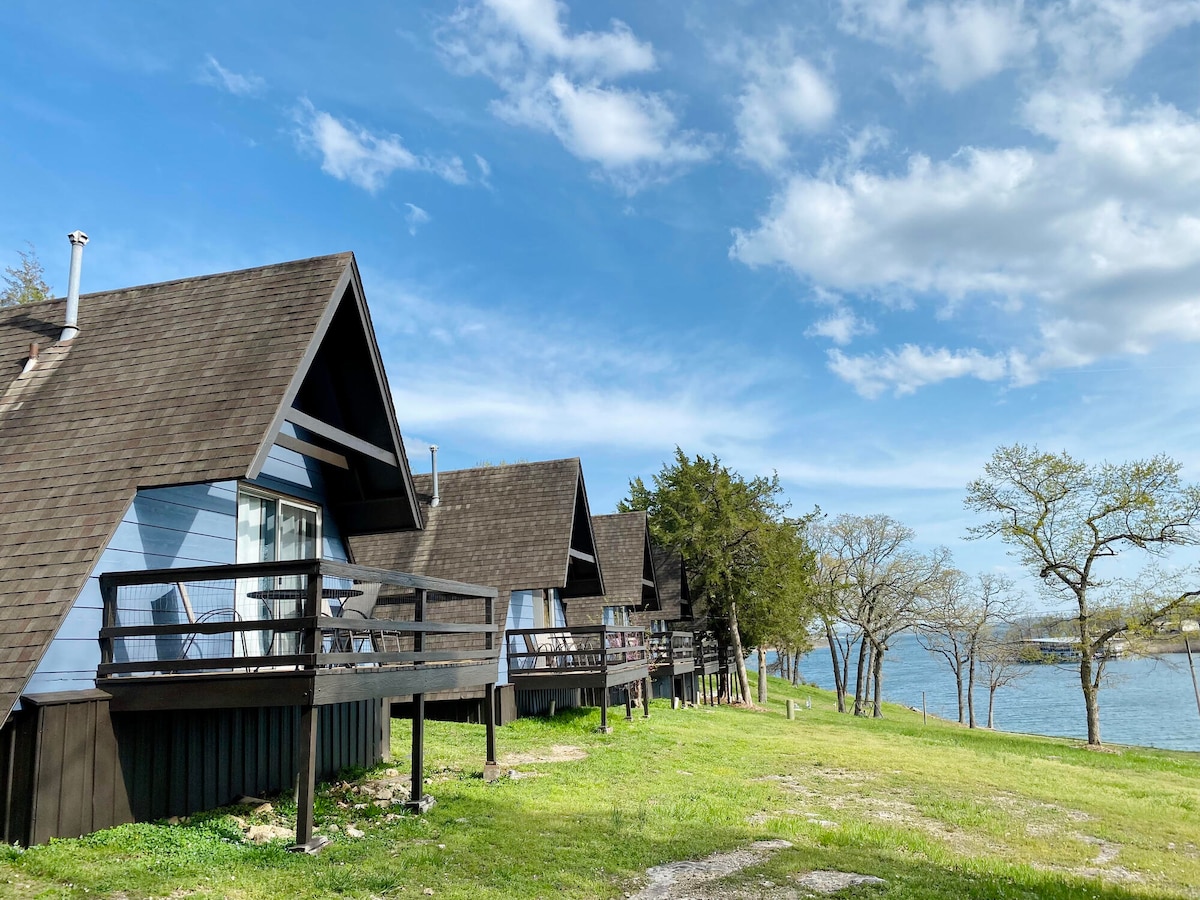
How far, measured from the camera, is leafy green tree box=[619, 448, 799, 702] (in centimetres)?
3769

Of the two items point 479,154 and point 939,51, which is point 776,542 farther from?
point 939,51

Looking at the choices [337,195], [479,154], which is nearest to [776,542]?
[479,154]

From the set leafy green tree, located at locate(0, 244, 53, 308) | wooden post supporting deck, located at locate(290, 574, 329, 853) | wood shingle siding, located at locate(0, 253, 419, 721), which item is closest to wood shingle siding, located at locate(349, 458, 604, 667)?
wood shingle siding, located at locate(0, 253, 419, 721)

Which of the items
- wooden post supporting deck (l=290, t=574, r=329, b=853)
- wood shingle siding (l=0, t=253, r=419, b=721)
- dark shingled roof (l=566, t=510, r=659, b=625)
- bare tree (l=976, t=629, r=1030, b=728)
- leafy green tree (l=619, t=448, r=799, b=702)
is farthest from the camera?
bare tree (l=976, t=629, r=1030, b=728)

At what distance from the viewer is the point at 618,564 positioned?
3334cm

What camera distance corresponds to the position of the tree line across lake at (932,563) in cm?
3241

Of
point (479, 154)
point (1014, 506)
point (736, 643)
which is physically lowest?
point (736, 643)

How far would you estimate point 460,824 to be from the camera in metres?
9.48

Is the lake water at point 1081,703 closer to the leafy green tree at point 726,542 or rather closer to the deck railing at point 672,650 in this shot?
the leafy green tree at point 726,542

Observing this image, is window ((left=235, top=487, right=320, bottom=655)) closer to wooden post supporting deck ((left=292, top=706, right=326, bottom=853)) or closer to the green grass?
the green grass

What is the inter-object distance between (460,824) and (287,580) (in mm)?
4351

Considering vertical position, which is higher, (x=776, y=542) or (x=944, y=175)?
(x=944, y=175)

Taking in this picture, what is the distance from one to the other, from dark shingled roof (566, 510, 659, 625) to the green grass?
11.7 m

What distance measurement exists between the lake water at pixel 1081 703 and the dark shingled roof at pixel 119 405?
113 feet
